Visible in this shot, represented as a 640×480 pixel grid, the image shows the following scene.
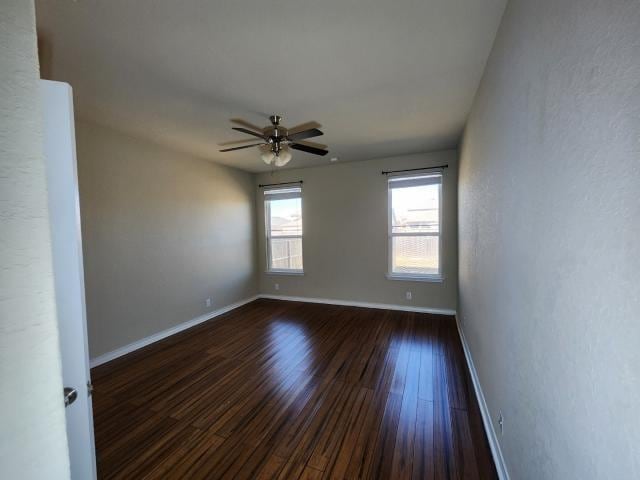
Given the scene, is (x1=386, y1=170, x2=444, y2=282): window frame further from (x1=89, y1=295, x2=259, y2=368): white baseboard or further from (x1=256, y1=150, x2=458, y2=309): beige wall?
(x1=89, y1=295, x2=259, y2=368): white baseboard

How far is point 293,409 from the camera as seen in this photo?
6.95ft

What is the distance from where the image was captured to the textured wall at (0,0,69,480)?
436mm

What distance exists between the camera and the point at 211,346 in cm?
329

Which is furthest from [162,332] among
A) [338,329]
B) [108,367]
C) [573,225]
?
[573,225]

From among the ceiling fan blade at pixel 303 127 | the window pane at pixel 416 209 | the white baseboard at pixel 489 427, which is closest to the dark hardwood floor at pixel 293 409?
the white baseboard at pixel 489 427

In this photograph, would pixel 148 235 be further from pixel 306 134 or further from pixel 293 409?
pixel 293 409

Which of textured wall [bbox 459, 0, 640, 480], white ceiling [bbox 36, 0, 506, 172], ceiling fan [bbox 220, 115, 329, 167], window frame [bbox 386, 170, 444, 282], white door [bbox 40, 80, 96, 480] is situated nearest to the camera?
textured wall [bbox 459, 0, 640, 480]

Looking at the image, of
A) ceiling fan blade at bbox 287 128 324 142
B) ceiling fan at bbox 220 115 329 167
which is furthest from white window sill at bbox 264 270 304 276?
ceiling fan blade at bbox 287 128 324 142

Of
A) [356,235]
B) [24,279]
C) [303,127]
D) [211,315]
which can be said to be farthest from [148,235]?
[24,279]

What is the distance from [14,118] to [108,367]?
133 inches

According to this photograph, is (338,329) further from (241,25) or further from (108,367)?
(241,25)

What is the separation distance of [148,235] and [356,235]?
319cm

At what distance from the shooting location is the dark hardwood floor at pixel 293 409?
5.35 ft

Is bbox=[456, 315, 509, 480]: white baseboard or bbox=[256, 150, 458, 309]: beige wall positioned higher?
bbox=[256, 150, 458, 309]: beige wall
